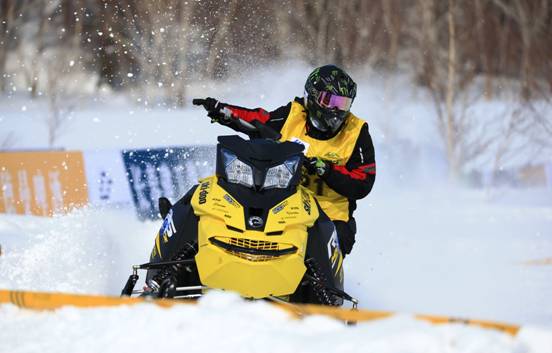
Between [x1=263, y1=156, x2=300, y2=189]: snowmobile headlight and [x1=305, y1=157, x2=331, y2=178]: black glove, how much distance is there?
459 mm

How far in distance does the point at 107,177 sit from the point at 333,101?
5666mm

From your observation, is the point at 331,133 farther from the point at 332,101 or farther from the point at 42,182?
the point at 42,182

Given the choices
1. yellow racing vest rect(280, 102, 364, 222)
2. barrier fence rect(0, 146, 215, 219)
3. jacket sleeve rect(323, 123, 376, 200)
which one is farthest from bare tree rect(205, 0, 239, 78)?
jacket sleeve rect(323, 123, 376, 200)

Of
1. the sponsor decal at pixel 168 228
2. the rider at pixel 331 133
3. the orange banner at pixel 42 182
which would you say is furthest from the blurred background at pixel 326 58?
the sponsor decal at pixel 168 228

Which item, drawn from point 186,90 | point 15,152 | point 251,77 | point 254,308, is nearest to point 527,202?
point 251,77

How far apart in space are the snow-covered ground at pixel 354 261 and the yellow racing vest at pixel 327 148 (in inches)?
54.3

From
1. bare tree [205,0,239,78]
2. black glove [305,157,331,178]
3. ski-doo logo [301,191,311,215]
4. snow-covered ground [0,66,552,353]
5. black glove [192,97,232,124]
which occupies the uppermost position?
bare tree [205,0,239,78]

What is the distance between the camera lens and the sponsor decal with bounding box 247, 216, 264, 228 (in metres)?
4.75

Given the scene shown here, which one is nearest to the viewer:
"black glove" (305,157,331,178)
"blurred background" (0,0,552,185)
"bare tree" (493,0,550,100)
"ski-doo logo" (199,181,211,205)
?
"ski-doo logo" (199,181,211,205)

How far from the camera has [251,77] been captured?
14.0 m

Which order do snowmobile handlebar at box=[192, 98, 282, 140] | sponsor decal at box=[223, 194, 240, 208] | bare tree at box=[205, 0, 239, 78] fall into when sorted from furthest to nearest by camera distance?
bare tree at box=[205, 0, 239, 78] < snowmobile handlebar at box=[192, 98, 282, 140] < sponsor decal at box=[223, 194, 240, 208]

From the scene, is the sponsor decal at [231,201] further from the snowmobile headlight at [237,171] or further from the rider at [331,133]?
the rider at [331,133]

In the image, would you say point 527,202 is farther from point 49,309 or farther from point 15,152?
point 49,309

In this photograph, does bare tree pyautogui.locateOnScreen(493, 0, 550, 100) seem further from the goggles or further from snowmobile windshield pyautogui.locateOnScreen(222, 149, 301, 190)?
snowmobile windshield pyautogui.locateOnScreen(222, 149, 301, 190)
